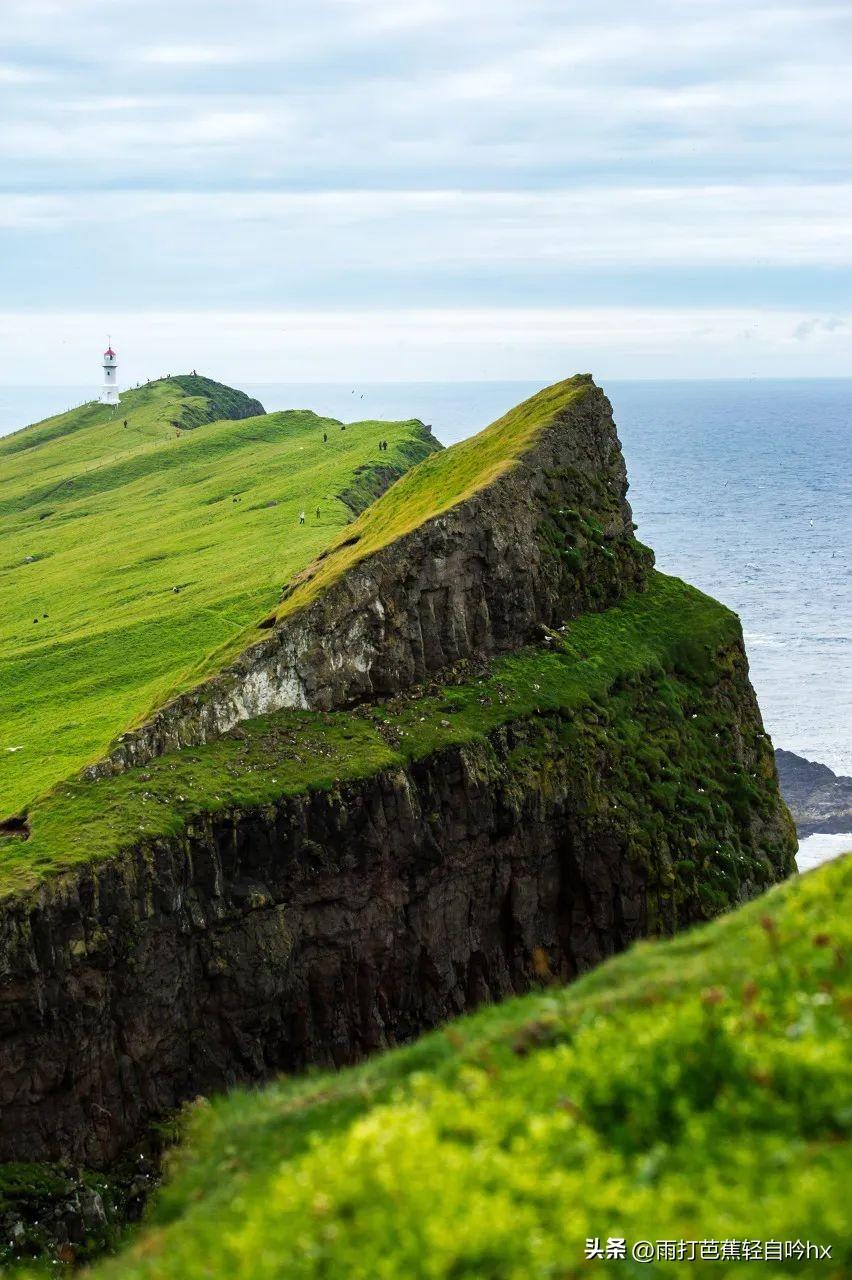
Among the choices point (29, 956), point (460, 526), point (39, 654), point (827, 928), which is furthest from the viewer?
point (39, 654)

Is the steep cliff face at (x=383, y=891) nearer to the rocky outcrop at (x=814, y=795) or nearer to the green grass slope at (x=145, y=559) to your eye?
the green grass slope at (x=145, y=559)

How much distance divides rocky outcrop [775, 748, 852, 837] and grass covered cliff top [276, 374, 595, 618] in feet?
150

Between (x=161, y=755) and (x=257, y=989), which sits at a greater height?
(x=161, y=755)

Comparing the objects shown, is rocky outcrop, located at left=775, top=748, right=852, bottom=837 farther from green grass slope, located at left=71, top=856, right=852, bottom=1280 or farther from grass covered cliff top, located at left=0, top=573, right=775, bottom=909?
green grass slope, located at left=71, top=856, right=852, bottom=1280

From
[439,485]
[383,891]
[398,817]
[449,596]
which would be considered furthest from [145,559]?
[383,891]

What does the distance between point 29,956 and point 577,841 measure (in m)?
20.9

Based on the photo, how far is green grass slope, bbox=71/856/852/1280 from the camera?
577 inches

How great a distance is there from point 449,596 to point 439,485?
10.9m

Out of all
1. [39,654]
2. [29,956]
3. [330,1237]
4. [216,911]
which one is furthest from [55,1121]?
[39,654]

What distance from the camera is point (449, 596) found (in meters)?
52.6

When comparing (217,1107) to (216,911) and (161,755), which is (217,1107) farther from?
(161,755)

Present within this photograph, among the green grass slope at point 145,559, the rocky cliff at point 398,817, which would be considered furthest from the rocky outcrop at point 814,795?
the rocky cliff at point 398,817

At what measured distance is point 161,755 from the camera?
149 feet

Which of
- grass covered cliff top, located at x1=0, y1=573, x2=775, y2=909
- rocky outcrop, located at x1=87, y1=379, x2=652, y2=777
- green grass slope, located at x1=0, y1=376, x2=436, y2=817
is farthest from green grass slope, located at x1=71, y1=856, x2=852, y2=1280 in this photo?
green grass slope, located at x1=0, y1=376, x2=436, y2=817
